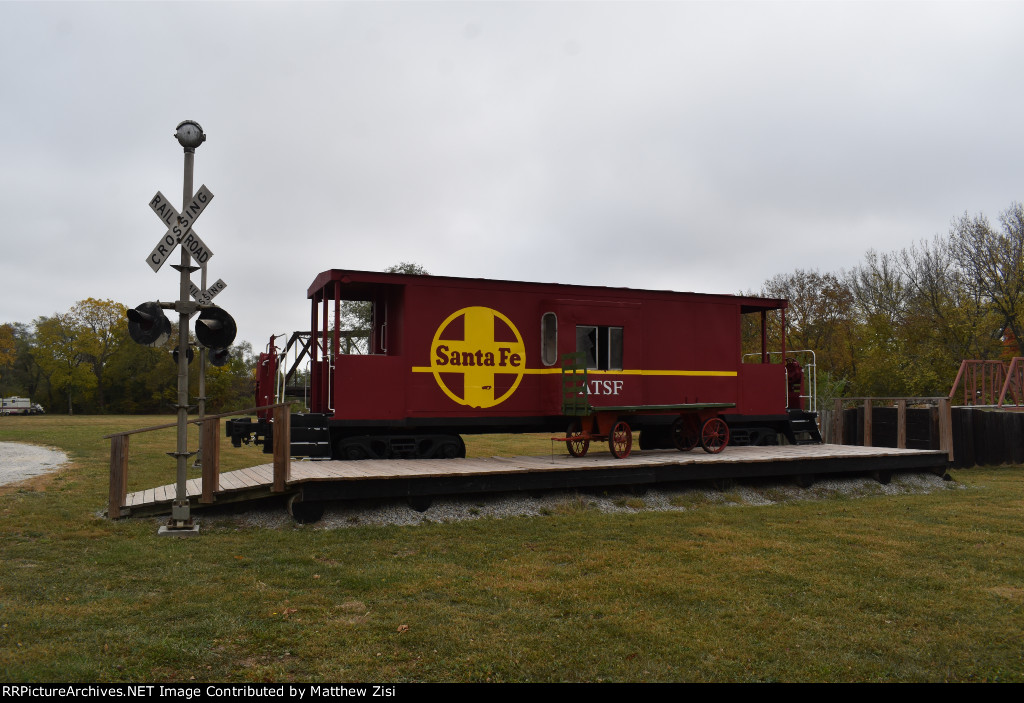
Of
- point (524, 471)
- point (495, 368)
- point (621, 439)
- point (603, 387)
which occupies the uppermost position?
point (495, 368)

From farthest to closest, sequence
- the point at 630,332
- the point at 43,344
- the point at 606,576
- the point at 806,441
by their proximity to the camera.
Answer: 1. the point at 43,344
2. the point at 806,441
3. the point at 630,332
4. the point at 606,576

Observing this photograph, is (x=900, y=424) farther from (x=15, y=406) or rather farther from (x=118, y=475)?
(x=15, y=406)

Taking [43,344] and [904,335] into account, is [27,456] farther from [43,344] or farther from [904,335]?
[43,344]

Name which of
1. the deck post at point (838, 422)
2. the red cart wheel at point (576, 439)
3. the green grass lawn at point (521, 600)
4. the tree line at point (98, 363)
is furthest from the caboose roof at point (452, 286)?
the tree line at point (98, 363)

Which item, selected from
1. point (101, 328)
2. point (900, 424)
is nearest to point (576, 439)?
Result: point (900, 424)

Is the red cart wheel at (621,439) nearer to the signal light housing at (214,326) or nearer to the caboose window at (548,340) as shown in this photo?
the caboose window at (548,340)

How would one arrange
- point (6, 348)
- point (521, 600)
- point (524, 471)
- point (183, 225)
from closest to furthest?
point (521, 600)
point (183, 225)
point (524, 471)
point (6, 348)

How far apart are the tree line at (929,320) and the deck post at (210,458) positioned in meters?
22.6

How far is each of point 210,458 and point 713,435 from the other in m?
8.16

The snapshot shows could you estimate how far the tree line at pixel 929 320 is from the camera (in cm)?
3123

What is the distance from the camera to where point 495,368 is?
12078mm

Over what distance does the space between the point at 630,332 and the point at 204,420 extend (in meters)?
6.97

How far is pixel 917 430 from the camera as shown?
15781 mm

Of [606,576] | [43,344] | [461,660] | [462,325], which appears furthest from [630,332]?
[43,344]
